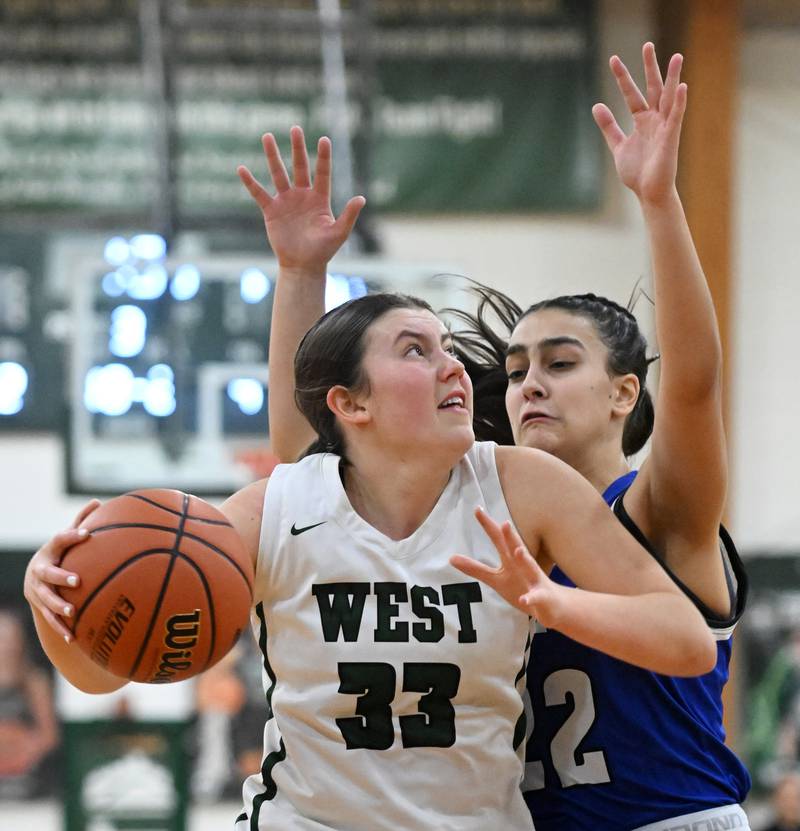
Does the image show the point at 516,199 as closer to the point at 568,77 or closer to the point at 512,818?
the point at 568,77

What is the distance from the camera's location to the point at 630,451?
2988 mm

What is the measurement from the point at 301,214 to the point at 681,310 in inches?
40.0

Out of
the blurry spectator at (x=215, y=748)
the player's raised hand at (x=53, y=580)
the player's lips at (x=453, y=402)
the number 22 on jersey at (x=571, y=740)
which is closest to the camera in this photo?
the player's raised hand at (x=53, y=580)

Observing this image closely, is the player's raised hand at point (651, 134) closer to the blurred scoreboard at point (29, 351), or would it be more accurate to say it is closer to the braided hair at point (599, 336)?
the braided hair at point (599, 336)

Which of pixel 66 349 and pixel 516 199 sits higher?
pixel 516 199

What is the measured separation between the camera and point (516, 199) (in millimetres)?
9047

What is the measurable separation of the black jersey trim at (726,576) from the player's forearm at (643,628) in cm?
25

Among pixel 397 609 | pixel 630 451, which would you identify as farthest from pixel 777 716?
pixel 397 609

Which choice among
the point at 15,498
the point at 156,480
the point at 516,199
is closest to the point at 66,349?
the point at 15,498

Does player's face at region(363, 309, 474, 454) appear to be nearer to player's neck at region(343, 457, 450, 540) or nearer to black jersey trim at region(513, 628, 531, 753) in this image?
player's neck at region(343, 457, 450, 540)

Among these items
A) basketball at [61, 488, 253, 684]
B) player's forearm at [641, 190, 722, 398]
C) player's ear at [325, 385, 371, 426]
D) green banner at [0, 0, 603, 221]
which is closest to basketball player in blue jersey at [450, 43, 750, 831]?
player's forearm at [641, 190, 722, 398]

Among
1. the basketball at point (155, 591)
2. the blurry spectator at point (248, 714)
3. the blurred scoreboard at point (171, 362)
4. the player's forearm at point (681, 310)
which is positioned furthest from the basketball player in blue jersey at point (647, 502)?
the blurry spectator at point (248, 714)

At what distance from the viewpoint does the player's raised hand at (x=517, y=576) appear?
198cm

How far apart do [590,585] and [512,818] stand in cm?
43
